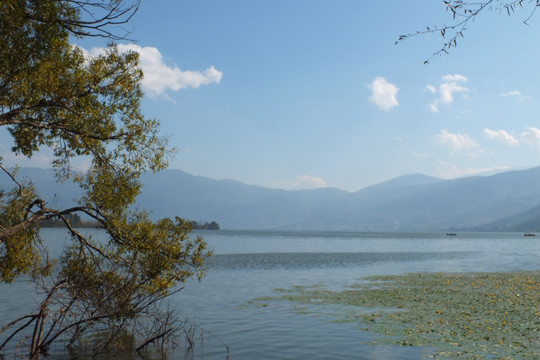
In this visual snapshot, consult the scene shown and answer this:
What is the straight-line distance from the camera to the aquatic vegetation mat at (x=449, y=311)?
21.3 metres

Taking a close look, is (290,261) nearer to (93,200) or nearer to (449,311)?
(449,311)

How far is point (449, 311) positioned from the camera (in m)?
29.4

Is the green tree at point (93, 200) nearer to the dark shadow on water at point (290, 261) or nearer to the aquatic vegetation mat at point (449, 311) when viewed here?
the aquatic vegetation mat at point (449, 311)

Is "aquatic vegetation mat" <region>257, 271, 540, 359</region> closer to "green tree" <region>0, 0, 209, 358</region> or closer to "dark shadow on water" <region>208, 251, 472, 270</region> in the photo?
"green tree" <region>0, 0, 209, 358</region>

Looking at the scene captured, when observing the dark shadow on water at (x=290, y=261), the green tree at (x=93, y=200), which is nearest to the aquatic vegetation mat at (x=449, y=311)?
the green tree at (x=93, y=200)

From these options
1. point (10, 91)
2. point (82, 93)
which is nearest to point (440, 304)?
point (82, 93)

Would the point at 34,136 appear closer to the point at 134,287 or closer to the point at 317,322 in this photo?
the point at 134,287

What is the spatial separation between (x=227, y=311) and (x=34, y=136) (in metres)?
17.6

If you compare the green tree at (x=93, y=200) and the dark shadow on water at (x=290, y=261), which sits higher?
the green tree at (x=93, y=200)

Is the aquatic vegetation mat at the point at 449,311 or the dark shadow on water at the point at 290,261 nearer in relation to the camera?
the aquatic vegetation mat at the point at 449,311

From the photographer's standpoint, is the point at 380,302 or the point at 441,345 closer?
the point at 441,345

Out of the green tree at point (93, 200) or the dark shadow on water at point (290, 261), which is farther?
the dark shadow on water at point (290, 261)

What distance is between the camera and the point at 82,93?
18.4 metres

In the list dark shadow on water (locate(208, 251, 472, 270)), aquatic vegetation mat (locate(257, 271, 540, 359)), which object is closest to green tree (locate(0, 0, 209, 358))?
aquatic vegetation mat (locate(257, 271, 540, 359))
